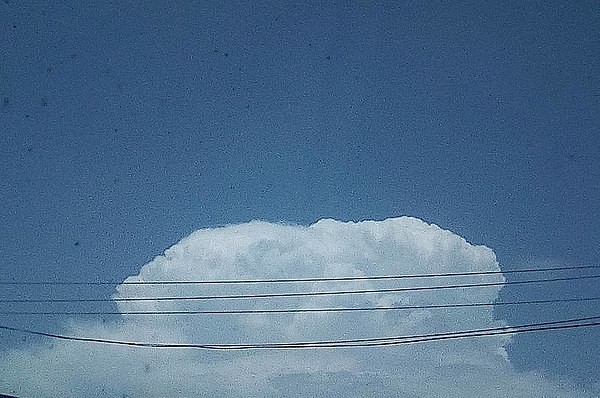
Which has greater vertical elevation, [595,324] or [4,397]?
[595,324]

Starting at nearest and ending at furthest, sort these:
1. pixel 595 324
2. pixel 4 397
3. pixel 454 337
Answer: pixel 595 324 < pixel 454 337 < pixel 4 397

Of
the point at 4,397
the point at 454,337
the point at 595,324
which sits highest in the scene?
the point at 595,324

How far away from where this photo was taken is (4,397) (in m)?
26.0

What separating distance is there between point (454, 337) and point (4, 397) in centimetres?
3119

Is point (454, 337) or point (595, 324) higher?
point (595, 324)

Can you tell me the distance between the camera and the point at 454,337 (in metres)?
19.8

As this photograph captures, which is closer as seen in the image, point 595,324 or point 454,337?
point 595,324

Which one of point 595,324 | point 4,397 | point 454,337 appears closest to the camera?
point 595,324

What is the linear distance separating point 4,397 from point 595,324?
3753 centimetres

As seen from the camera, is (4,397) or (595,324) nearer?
(595,324)

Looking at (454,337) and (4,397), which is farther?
(4,397)

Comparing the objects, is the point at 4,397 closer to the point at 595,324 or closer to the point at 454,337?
the point at 454,337

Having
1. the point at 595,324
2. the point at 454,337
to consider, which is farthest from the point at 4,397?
the point at 595,324

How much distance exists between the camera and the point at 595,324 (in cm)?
1736
